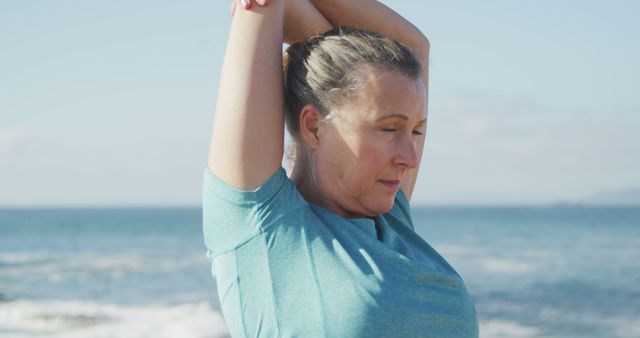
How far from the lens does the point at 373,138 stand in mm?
1678

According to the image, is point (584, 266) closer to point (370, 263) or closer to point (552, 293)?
point (552, 293)

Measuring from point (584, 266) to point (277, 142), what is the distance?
23.3 meters

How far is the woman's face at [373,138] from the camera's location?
1679 millimetres

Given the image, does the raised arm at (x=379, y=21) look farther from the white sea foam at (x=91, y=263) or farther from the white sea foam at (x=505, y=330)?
the white sea foam at (x=91, y=263)

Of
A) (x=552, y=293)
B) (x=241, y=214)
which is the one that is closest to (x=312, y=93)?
(x=241, y=214)

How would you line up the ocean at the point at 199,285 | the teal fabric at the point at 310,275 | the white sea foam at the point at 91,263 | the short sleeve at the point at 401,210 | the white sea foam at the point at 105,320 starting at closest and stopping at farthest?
the teal fabric at the point at 310,275 < the short sleeve at the point at 401,210 < the white sea foam at the point at 105,320 < the ocean at the point at 199,285 < the white sea foam at the point at 91,263

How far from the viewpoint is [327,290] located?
160 centimetres

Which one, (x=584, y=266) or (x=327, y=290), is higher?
(x=327, y=290)

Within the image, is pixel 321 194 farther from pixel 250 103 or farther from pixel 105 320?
pixel 105 320

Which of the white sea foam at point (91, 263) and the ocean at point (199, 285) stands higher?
the ocean at point (199, 285)

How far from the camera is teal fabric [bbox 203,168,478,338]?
160cm

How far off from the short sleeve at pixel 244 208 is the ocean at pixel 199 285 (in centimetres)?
751

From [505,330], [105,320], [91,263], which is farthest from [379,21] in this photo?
[91,263]

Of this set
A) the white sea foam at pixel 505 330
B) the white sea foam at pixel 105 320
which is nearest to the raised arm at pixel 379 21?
the white sea foam at pixel 105 320
